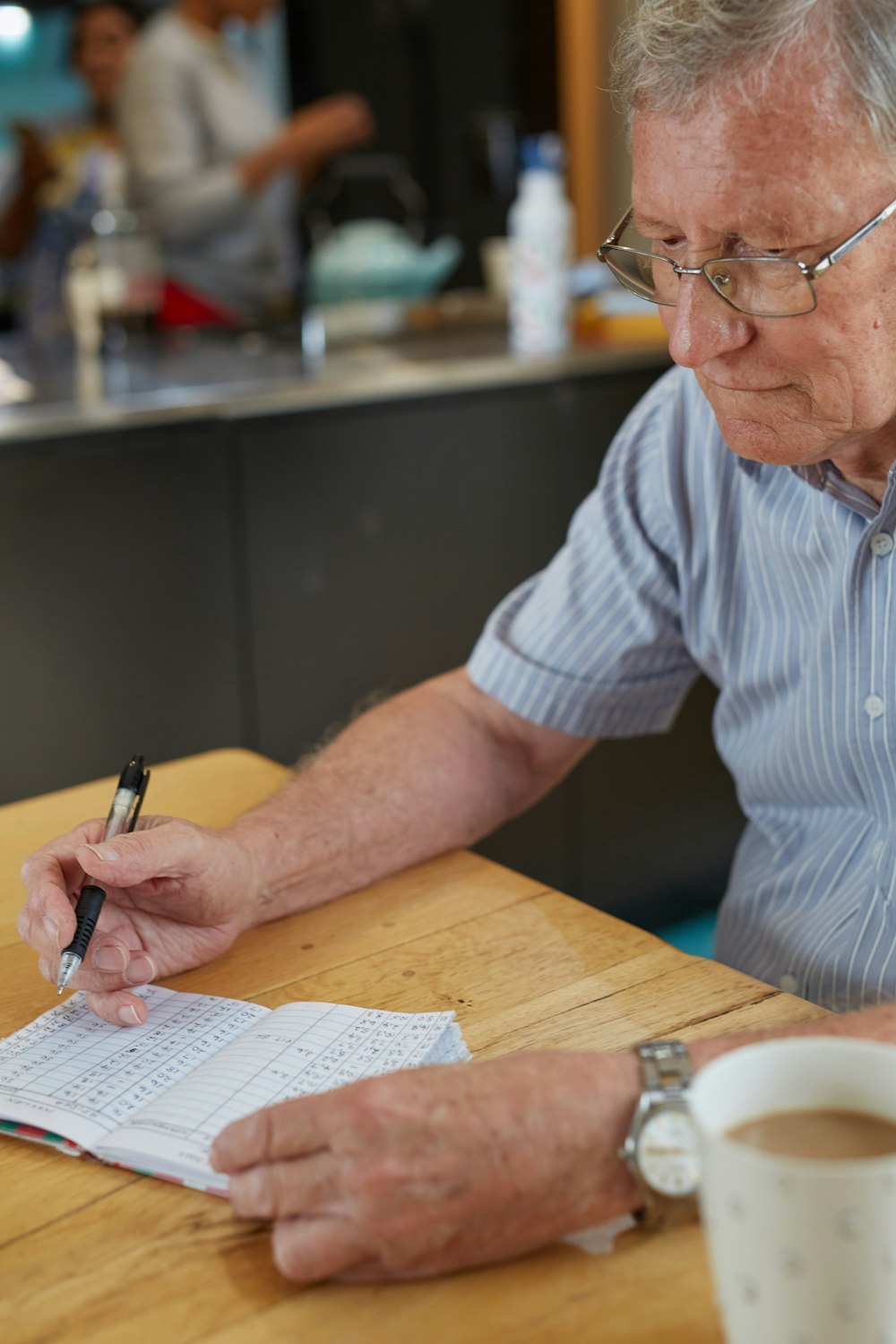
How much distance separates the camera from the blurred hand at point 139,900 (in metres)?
0.87

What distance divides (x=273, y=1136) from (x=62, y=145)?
11.1ft

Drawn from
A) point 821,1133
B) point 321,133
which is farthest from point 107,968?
point 321,133

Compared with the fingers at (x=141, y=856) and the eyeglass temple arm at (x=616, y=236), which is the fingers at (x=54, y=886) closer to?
the fingers at (x=141, y=856)

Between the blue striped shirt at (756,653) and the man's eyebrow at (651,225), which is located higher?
the man's eyebrow at (651,225)

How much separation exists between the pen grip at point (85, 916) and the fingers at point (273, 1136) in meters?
0.21

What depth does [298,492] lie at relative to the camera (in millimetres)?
2078

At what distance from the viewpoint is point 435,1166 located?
24.8 inches

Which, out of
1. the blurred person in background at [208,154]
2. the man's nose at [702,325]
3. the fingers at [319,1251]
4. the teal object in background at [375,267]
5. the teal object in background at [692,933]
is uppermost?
the blurred person in background at [208,154]

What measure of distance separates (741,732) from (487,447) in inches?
45.7

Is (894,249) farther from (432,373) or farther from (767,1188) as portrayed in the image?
(432,373)

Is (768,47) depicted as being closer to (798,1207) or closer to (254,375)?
(798,1207)

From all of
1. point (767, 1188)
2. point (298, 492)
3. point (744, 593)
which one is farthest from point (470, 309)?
point (767, 1188)

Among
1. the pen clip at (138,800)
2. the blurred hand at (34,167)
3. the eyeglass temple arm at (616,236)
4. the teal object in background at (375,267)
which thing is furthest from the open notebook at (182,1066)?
the blurred hand at (34,167)

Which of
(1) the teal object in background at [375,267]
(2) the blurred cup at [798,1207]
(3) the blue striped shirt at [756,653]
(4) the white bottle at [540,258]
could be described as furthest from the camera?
(1) the teal object in background at [375,267]
